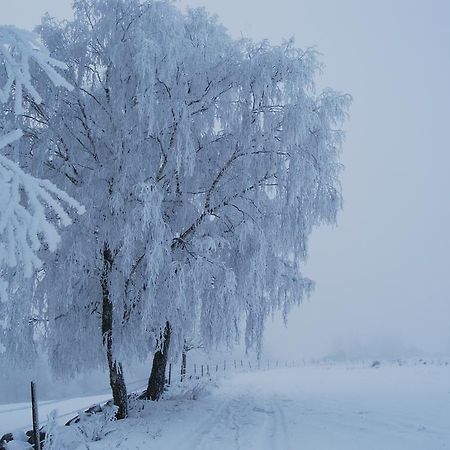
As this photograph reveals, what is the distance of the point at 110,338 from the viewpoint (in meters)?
8.64

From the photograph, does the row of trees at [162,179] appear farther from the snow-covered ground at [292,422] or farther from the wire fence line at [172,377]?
the snow-covered ground at [292,422]

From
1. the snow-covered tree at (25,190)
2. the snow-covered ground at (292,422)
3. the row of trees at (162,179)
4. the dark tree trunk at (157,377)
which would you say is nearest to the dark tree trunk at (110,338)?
the row of trees at (162,179)

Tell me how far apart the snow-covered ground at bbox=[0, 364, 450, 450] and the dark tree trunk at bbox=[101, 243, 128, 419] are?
1.21ft

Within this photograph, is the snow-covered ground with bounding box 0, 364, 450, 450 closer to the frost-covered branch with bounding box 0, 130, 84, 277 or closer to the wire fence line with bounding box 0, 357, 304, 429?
the wire fence line with bounding box 0, 357, 304, 429

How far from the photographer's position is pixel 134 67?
8.52 metres

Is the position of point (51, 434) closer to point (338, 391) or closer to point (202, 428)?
point (202, 428)

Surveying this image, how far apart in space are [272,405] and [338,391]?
3375mm

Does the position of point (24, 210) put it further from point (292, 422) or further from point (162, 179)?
point (292, 422)

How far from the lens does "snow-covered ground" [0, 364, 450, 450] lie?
6797mm

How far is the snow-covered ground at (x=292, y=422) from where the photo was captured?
6.80 meters

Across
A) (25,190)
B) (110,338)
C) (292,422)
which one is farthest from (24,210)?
(292,422)

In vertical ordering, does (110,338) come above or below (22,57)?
below

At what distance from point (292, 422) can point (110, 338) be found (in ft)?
12.2

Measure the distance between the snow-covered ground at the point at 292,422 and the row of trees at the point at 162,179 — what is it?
1470 millimetres
